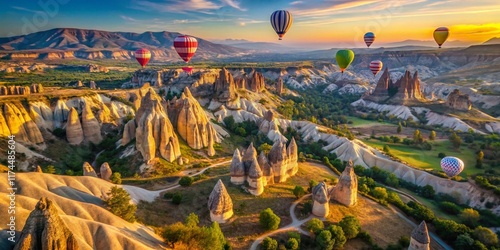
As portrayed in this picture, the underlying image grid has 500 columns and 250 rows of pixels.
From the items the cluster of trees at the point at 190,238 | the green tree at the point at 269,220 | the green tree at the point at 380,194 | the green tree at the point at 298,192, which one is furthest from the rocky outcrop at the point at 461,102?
the cluster of trees at the point at 190,238

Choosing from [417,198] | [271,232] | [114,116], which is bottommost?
[417,198]

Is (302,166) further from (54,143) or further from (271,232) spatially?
(54,143)

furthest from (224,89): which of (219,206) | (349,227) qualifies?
(349,227)

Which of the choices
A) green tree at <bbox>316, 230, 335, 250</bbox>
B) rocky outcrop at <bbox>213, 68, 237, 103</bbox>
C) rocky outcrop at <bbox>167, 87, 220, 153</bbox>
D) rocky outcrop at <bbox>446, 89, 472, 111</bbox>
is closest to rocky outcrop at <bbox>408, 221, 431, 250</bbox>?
green tree at <bbox>316, 230, 335, 250</bbox>

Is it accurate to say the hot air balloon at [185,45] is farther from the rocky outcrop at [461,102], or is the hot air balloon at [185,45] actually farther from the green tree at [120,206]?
the rocky outcrop at [461,102]

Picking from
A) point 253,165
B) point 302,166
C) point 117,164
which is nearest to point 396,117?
point 302,166

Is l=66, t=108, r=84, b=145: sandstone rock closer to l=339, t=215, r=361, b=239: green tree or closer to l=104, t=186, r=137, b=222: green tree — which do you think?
l=104, t=186, r=137, b=222: green tree
